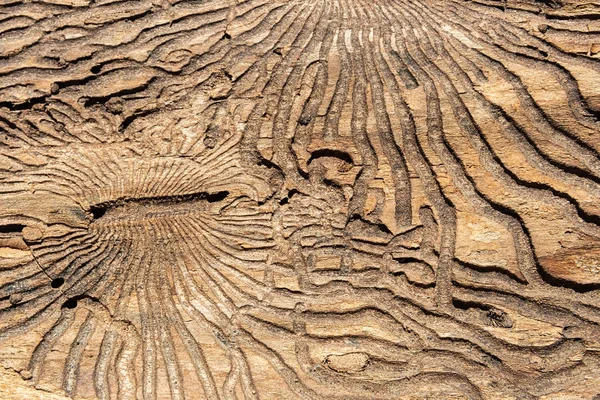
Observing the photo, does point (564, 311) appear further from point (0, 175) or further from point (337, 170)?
point (0, 175)

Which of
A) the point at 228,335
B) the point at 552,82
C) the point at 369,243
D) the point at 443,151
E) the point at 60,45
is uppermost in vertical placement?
the point at 60,45

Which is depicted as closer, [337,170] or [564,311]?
[564,311]

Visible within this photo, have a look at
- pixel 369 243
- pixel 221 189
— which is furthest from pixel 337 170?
pixel 221 189

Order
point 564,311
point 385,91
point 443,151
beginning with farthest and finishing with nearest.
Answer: point 385,91 → point 443,151 → point 564,311

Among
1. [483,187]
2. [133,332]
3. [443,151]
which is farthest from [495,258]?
[133,332]

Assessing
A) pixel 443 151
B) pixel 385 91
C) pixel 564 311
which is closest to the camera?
pixel 564 311

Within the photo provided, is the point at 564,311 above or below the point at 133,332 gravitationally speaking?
below

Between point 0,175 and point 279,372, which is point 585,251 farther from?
point 0,175
